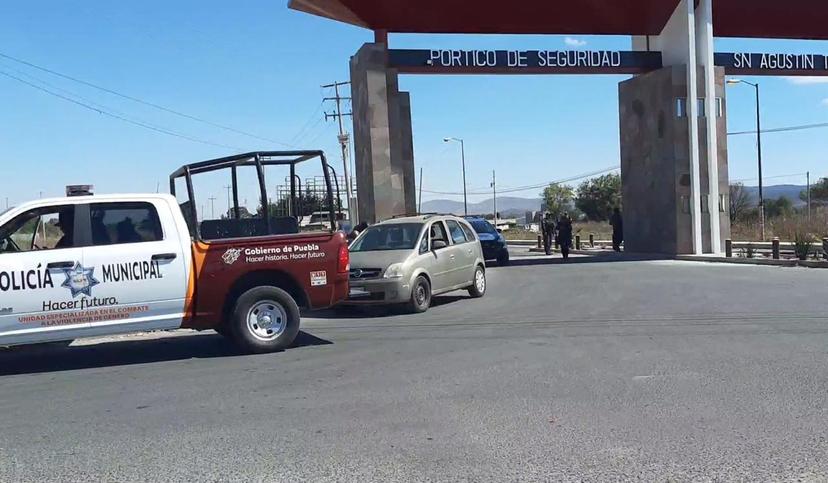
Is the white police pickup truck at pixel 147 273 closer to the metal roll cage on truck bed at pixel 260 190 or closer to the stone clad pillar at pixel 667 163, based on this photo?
the metal roll cage on truck bed at pixel 260 190

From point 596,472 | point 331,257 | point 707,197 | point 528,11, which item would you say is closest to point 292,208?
point 331,257

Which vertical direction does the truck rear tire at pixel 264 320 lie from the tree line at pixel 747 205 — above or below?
below

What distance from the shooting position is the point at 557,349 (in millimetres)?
9391

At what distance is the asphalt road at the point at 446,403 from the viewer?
5.21 metres

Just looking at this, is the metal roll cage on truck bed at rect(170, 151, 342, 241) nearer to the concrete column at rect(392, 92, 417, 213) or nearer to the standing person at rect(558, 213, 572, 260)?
the concrete column at rect(392, 92, 417, 213)

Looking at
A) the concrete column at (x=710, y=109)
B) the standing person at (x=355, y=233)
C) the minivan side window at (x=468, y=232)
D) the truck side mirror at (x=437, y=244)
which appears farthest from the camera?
the concrete column at (x=710, y=109)

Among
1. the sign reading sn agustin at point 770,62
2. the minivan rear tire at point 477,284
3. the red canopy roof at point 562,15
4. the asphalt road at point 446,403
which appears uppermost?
the red canopy roof at point 562,15

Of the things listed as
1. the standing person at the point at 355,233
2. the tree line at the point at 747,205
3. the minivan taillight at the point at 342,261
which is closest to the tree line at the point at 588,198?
the tree line at the point at 747,205

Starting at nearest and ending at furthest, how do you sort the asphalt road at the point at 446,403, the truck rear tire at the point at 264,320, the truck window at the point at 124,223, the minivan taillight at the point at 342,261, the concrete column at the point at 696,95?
1. the asphalt road at the point at 446,403
2. the truck window at the point at 124,223
3. the truck rear tire at the point at 264,320
4. the minivan taillight at the point at 342,261
5. the concrete column at the point at 696,95

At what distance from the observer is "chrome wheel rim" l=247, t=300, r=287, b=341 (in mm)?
9555

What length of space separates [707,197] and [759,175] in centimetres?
1657

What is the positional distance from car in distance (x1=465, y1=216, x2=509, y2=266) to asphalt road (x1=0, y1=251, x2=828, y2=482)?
→ 1300 cm

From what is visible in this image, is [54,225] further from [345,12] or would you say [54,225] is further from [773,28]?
[773,28]

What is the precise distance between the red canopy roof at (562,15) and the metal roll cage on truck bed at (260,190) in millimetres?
14147
